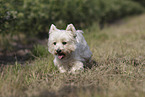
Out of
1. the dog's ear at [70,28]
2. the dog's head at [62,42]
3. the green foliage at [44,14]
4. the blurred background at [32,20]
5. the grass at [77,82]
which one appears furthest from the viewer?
the green foliage at [44,14]

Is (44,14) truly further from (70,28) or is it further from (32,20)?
(70,28)

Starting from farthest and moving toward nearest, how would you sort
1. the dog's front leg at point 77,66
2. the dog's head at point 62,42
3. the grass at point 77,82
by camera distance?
the dog's front leg at point 77,66, the dog's head at point 62,42, the grass at point 77,82

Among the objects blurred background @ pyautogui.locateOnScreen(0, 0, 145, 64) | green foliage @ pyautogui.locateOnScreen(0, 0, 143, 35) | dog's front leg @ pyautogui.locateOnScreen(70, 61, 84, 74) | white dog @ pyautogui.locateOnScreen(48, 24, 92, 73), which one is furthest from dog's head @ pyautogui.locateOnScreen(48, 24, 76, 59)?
green foliage @ pyautogui.locateOnScreen(0, 0, 143, 35)

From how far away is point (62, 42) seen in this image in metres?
4.09

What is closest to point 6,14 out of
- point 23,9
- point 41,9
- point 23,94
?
point 23,9

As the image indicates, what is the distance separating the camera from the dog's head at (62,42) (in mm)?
4031

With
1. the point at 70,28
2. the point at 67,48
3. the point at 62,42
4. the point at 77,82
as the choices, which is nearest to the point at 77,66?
the point at 77,82

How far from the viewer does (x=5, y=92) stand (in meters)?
3.56

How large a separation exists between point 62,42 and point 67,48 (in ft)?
0.56

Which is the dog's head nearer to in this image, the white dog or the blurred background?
the white dog

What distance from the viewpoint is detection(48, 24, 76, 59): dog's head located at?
4031 mm

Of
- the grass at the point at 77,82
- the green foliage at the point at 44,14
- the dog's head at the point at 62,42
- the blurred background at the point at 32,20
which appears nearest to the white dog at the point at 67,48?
the dog's head at the point at 62,42

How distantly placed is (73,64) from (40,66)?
3.23ft

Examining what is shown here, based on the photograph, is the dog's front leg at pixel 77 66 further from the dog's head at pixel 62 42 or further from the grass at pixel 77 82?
the dog's head at pixel 62 42
